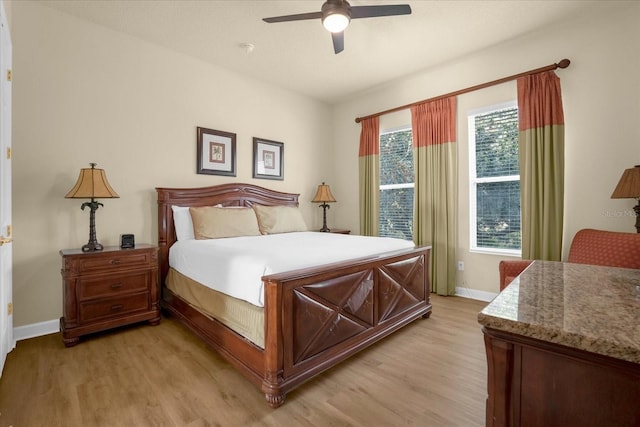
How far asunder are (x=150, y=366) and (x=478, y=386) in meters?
2.25

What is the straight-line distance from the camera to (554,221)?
10.0ft

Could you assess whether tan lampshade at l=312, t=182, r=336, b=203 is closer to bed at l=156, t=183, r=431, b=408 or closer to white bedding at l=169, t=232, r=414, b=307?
white bedding at l=169, t=232, r=414, b=307

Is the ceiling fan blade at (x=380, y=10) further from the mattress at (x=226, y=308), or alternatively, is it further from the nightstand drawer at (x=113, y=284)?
the nightstand drawer at (x=113, y=284)

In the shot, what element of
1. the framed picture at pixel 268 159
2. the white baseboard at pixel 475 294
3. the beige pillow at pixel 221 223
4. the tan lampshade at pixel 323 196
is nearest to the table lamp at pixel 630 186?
the white baseboard at pixel 475 294

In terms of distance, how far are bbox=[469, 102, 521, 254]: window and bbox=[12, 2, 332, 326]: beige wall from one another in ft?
10.2

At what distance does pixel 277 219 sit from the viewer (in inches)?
154

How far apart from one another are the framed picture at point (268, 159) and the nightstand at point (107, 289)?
73.5 inches

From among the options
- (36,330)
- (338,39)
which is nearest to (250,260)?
(338,39)

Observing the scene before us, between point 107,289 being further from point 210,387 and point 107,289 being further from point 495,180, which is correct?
point 495,180

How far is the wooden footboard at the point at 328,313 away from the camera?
1745mm

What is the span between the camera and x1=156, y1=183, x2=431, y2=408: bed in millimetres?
1756

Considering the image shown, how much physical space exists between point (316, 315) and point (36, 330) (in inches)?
104

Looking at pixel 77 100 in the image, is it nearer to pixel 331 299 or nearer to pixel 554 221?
pixel 331 299

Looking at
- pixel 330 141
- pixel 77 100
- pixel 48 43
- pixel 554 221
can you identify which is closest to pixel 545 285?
pixel 554 221
